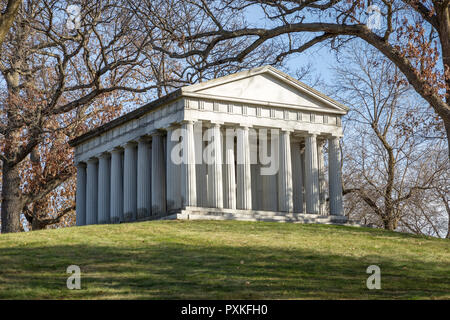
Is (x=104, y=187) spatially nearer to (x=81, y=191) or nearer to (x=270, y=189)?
(x=81, y=191)

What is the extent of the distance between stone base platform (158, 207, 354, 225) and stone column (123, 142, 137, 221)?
18.0 feet

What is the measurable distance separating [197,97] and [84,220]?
50.5 feet

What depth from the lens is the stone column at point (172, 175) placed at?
135 feet

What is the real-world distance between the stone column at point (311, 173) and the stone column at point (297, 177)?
190cm

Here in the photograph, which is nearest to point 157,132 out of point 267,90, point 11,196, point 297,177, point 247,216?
point 267,90

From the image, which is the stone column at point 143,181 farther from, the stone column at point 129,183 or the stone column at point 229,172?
the stone column at point 229,172

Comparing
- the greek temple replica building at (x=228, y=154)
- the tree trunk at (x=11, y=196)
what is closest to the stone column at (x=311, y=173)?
the greek temple replica building at (x=228, y=154)

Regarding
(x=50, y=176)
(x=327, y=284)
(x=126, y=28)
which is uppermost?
(x=126, y=28)

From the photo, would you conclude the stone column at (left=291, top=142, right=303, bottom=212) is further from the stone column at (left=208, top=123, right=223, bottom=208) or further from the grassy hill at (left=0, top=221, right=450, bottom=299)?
the grassy hill at (left=0, top=221, right=450, bottom=299)

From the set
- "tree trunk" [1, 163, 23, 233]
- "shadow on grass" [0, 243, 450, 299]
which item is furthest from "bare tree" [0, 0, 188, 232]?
"shadow on grass" [0, 243, 450, 299]
